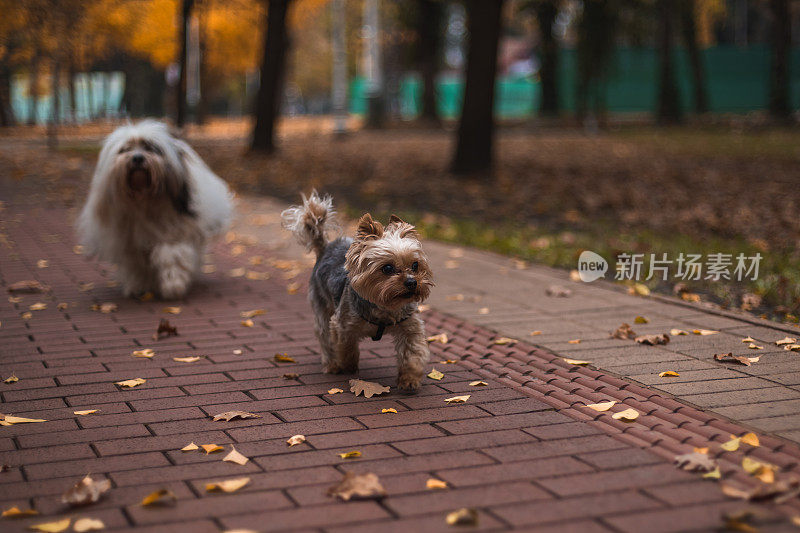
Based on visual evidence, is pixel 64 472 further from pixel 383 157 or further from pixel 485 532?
pixel 383 157

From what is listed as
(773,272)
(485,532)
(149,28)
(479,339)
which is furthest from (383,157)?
(149,28)

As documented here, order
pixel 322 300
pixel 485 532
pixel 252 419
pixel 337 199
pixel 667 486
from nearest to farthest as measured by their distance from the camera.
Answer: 1. pixel 485 532
2. pixel 667 486
3. pixel 252 419
4. pixel 322 300
5. pixel 337 199

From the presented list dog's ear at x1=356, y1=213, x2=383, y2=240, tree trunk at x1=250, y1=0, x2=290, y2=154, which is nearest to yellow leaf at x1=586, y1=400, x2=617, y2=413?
dog's ear at x1=356, y1=213, x2=383, y2=240

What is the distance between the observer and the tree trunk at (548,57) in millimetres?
39250

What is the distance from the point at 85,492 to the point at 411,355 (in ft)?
6.75

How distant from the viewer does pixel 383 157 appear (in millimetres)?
23359

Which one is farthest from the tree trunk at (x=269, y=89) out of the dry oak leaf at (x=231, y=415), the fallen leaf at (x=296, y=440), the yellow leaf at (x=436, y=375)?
the fallen leaf at (x=296, y=440)

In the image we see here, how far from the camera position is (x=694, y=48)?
38.4 m

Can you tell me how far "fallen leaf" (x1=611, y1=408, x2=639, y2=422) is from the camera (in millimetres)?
4824

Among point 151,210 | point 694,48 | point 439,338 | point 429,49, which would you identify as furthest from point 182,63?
point 439,338

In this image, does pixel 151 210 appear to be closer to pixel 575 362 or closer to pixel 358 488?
pixel 575 362

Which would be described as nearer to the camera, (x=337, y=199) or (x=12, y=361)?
(x=12, y=361)

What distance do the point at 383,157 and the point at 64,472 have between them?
63.9 ft

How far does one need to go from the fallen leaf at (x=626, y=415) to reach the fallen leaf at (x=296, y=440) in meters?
1.57
